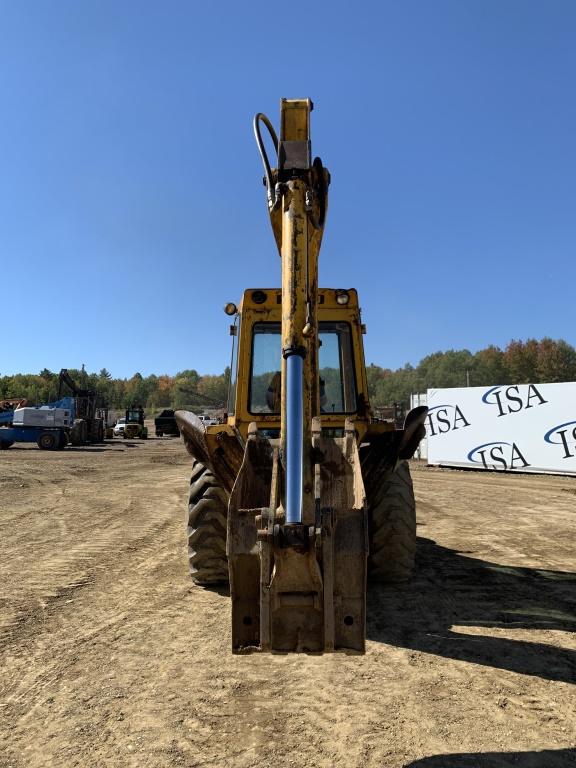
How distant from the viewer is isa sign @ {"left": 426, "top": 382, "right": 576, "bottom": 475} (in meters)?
15.8

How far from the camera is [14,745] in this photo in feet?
9.54

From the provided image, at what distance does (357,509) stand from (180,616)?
8.09 feet

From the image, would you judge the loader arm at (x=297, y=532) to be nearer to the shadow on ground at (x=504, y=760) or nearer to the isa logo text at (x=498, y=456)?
the shadow on ground at (x=504, y=760)

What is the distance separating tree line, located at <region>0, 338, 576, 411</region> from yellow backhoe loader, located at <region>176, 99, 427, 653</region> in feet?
157

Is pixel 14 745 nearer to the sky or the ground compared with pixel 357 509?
nearer to the ground

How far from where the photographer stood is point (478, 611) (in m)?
4.84

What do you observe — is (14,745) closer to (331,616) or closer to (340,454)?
(331,616)

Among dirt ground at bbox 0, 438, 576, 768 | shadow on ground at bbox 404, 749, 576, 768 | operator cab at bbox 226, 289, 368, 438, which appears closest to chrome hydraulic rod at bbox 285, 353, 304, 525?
dirt ground at bbox 0, 438, 576, 768

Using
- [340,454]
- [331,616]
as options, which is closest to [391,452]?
[340,454]

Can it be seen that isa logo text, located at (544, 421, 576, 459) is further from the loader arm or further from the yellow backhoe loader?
the loader arm

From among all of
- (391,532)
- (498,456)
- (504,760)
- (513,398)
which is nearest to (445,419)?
(498,456)

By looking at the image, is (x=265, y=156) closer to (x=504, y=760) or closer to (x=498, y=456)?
(x=504, y=760)

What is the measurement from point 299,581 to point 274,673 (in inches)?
45.1

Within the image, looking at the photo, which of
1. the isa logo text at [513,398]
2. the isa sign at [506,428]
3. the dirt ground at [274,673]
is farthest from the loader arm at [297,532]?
the isa logo text at [513,398]
